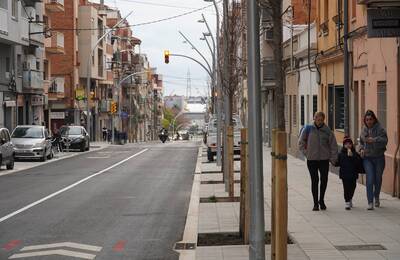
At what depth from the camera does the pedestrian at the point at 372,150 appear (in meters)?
13.0

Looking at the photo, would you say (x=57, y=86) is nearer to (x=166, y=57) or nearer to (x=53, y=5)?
(x=53, y=5)

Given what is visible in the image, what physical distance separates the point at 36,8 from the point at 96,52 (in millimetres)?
25225

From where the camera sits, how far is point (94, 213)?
48.6 ft

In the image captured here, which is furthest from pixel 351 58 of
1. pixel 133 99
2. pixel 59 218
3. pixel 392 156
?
pixel 133 99

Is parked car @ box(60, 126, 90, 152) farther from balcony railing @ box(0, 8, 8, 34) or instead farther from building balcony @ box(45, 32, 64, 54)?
building balcony @ box(45, 32, 64, 54)

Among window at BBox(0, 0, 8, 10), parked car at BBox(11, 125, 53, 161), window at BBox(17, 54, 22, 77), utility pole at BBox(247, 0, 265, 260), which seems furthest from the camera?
window at BBox(17, 54, 22, 77)

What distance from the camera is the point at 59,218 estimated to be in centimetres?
1405

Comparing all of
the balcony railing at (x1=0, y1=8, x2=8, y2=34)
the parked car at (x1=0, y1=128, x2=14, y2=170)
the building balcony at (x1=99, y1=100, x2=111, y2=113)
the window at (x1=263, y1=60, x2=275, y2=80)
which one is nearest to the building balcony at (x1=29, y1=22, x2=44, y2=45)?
the balcony railing at (x1=0, y1=8, x2=8, y2=34)

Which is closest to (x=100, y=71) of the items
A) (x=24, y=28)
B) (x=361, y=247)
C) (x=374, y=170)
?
(x=24, y=28)

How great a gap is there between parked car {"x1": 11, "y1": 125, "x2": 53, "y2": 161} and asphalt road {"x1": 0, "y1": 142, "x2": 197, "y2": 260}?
24.9 ft

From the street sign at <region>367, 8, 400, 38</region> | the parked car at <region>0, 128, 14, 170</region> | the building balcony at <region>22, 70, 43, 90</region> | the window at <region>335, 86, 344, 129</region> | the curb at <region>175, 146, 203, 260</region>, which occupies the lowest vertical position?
the curb at <region>175, 146, 203, 260</region>

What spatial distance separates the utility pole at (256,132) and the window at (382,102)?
9.77m

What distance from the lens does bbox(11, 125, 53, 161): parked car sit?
34.5 metres

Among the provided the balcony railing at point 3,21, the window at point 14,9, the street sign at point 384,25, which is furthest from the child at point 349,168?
the window at point 14,9
